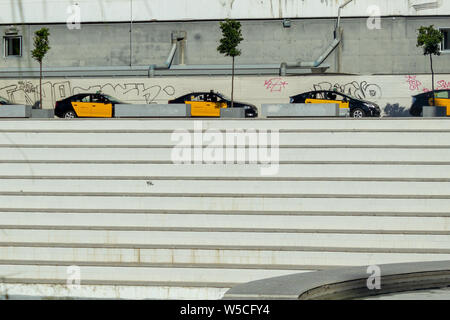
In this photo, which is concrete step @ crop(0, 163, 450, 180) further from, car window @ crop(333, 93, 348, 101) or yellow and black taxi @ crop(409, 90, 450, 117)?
yellow and black taxi @ crop(409, 90, 450, 117)

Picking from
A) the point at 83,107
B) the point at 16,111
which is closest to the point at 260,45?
the point at 83,107

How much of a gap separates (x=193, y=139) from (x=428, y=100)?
55.2 feet

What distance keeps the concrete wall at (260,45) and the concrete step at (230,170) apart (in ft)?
61.4

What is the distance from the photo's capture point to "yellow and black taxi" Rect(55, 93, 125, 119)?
108ft

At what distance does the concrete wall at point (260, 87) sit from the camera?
128 feet

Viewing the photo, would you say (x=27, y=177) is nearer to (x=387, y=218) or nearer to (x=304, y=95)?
(x=387, y=218)

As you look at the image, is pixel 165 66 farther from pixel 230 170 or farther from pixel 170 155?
pixel 230 170

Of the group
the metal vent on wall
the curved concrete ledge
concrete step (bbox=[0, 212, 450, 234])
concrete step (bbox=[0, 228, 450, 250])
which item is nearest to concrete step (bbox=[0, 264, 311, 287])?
concrete step (bbox=[0, 228, 450, 250])

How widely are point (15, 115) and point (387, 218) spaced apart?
1490 cm

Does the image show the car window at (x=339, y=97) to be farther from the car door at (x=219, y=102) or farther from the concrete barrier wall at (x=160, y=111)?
the concrete barrier wall at (x=160, y=111)

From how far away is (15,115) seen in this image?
2859cm

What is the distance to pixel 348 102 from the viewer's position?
109 feet
